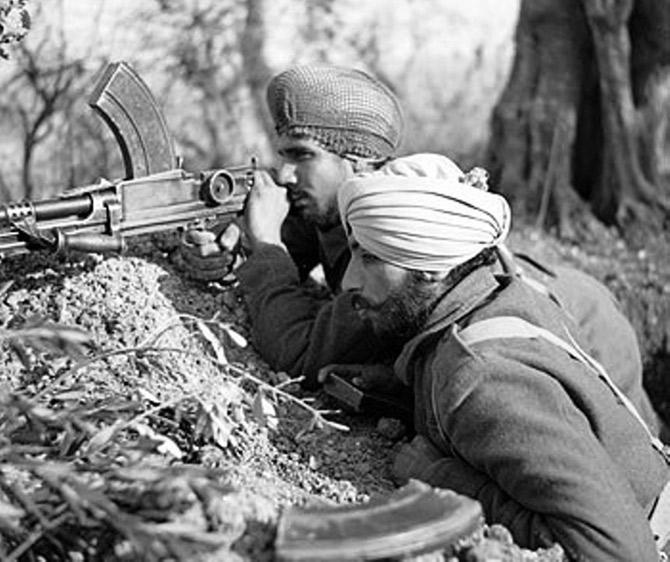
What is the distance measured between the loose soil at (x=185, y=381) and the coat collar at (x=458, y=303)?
0.35 m

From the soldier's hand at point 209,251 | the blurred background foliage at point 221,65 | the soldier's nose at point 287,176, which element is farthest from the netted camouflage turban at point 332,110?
the blurred background foliage at point 221,65

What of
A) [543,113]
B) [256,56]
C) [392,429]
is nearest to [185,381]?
[392,429]

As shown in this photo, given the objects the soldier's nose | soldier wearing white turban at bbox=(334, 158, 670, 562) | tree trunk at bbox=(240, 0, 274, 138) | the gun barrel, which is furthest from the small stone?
tree trunk at bbox=(240, 0, 274, 138)

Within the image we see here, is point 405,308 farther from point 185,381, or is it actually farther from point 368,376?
point 185,381

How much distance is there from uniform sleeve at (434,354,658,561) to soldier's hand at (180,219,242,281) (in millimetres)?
1198

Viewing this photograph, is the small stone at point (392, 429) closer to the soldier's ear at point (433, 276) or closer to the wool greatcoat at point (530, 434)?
the wool greatcoat at point (530, 434)

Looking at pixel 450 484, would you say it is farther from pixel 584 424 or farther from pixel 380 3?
pixel 380 3

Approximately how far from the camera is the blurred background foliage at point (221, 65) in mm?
7387

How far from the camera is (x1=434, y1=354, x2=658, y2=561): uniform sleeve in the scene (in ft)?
10.6

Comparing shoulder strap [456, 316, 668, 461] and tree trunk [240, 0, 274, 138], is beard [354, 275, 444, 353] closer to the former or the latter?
shoulder strap [456, 316, 668, 461]

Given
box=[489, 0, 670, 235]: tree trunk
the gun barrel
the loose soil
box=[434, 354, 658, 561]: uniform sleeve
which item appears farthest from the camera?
box=[489, 0, 670, 235]: tree trunk

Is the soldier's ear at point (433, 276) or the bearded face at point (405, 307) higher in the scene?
the soldier's ear at point (433, 276)

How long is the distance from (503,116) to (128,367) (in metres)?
5.68

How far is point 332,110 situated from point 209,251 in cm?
56
